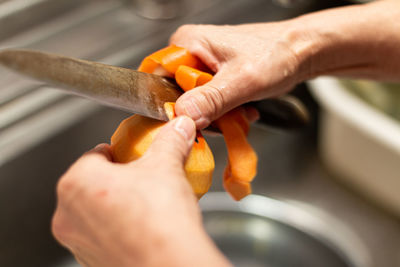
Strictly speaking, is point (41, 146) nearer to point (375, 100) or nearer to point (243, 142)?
point (243, 142)

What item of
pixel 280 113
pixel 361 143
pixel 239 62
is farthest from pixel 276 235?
pixel 239 62

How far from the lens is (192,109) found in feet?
1.40

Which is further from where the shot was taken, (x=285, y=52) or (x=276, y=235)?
(x=276, y=235)

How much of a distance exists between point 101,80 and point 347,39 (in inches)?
14.4

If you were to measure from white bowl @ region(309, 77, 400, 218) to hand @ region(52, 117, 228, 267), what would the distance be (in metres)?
0.67

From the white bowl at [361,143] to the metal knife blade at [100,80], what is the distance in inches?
23.5

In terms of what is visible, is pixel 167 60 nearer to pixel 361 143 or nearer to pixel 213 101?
pixel 213 101

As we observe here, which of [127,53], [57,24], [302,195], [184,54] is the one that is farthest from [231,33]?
[302,195]

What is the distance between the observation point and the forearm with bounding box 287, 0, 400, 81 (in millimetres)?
571

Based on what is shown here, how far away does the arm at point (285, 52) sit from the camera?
47 cm

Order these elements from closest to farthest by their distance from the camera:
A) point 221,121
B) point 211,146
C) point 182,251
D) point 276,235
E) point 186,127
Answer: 1. point 182,251
2. point 186,127
3. point 221,121
4. point 211,146
5. point 276,235

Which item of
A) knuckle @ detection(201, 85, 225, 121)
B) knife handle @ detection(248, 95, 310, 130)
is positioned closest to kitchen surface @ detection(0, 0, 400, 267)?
knife handle @ detection(248, 95, 310, 130)

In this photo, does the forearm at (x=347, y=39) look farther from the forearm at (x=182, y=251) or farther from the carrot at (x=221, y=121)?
the forearm at (x=182, y=251)

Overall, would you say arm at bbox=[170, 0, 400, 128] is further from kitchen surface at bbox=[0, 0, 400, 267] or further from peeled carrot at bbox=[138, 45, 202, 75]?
kitchen surface at bbox=[0, 0, 400, 267]
